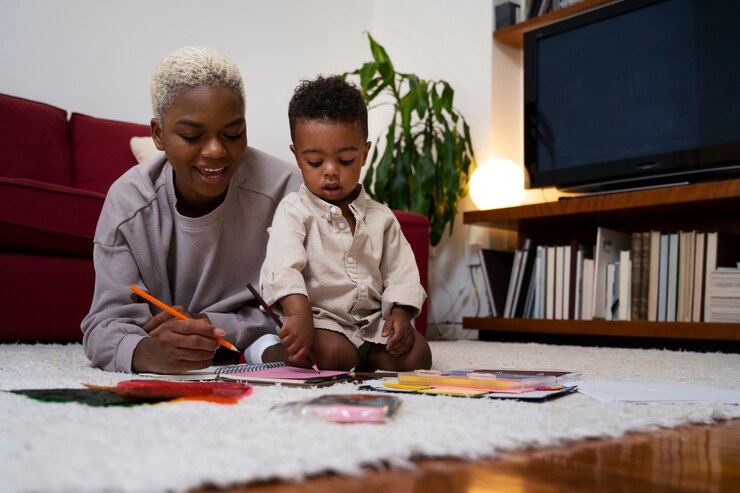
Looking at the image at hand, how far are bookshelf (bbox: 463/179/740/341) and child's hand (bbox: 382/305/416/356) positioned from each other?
57.7 inches

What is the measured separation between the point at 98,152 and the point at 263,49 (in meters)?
1.09

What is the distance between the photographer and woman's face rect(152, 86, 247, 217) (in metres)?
1.27

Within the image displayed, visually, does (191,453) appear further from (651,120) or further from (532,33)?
(532,33)

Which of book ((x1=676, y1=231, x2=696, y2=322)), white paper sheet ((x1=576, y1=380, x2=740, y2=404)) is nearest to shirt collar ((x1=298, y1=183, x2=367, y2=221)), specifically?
white paper sheet ((x1=576, y1=380, x2=740, y2=404))

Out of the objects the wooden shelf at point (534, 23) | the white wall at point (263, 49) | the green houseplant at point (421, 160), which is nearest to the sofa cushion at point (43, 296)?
the white wall at point (263, 49)

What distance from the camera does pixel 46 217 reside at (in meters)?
2.03

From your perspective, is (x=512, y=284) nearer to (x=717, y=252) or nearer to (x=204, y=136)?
(x=717, y=252)

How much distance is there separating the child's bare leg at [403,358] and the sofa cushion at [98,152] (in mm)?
1697

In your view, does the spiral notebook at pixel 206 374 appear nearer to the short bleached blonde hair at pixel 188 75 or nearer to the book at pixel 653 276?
the short bleached blonde hair at pixel 188 75

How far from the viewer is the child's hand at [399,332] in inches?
48.9

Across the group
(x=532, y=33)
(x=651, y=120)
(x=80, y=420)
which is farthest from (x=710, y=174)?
(x=80, y=420)

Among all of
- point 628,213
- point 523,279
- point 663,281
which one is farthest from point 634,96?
point 523,279

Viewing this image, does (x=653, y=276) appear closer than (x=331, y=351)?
No

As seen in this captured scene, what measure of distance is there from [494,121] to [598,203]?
30.2 inches
